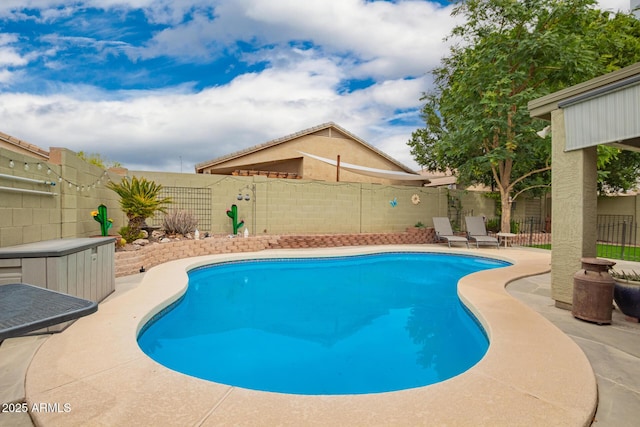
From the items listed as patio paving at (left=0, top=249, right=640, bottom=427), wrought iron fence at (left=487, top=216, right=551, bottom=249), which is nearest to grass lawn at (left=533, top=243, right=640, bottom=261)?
wrought iron fence at (left=487, top=216, right=551, bottom=249)

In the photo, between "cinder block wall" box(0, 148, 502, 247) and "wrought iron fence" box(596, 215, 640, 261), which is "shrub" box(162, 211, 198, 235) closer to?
"cinder block wall" box(0, 148, 502, 247)

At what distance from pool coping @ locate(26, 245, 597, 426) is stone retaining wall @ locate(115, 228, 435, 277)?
4.43 meters

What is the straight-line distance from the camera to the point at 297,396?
2.70m

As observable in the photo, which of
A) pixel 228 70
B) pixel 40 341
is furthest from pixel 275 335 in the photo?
pixel 228 70

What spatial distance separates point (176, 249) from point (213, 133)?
12.6 meters

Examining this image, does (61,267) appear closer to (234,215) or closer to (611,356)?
(611,356)

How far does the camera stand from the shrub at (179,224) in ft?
37.4

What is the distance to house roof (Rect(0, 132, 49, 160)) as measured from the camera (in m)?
14.1

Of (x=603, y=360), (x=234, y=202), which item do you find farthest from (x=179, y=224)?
(x=603, y=360)

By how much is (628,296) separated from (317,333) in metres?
4.40

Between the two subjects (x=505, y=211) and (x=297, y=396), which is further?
(x=505, y=211)

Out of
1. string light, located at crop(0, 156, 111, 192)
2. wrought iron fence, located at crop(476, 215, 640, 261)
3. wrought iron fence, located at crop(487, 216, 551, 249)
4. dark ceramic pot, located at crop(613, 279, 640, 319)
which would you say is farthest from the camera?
wrought iron fence, located at crop(487, 216, 551, 249)

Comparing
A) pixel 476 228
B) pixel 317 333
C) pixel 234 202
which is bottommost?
pixel 317 333

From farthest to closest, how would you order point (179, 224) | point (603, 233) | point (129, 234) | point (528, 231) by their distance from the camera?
point (528, 231) < point (603, 233) < point (179, 224) < point (129, 234)
